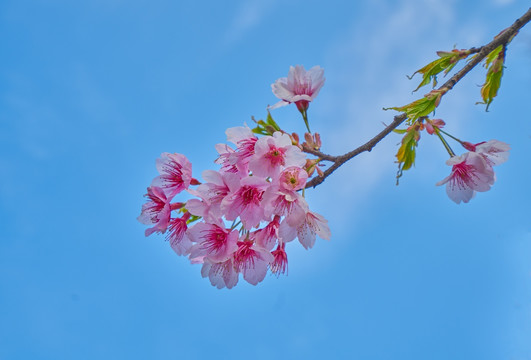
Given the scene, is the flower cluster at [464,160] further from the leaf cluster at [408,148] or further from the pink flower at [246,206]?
the pink flower at [246,206]

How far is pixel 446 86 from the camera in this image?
6.28ft

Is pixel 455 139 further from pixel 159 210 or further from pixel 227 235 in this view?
pixel 159 210

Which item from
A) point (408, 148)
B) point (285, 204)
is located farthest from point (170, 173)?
point (408, 148)

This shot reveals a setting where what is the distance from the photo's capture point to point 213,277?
1940 mm

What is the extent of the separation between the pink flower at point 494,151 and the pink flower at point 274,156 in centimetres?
103

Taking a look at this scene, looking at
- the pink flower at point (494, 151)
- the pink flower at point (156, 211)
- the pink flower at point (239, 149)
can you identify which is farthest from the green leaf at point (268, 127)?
the pink flower at point (494, 151)

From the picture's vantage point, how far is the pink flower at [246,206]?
5.60 feet

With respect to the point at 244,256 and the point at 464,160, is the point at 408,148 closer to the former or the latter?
the point at 464,160

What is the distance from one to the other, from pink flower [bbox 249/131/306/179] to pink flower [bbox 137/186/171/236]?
516 mm

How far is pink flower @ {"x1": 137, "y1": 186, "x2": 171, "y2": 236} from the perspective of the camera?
6.21 feet

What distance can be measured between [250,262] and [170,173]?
623 millimetres

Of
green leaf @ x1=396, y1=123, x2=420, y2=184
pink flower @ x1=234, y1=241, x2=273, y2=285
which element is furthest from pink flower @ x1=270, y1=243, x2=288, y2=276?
green leaf @ x1=396, y1=123, x2=420, y2=184

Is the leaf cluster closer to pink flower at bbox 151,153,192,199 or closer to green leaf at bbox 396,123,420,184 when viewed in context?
green leaf at bbox 396,123,420,184

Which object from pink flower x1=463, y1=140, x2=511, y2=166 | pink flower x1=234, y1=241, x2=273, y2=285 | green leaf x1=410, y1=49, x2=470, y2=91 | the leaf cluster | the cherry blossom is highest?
green leaf x1=410, y1=49, x2=470, y2=91
